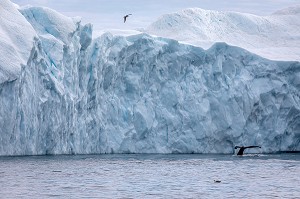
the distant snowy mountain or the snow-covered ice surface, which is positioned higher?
the distant snowy mountain

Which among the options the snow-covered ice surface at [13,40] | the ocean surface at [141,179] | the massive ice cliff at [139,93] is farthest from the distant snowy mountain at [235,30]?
the ocean surface at [141,179]

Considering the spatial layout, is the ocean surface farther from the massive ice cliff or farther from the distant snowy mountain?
the distant snowy mountain

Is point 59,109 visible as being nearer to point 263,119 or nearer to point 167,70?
point 167,70

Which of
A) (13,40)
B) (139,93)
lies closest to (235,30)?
(139,93)

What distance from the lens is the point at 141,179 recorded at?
76.1ft

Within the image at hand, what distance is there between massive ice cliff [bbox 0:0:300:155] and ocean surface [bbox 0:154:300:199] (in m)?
3.99

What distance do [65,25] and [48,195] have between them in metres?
21.3

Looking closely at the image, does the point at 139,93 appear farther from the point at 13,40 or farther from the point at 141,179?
the point at 141,179

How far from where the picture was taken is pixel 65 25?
37969 mm

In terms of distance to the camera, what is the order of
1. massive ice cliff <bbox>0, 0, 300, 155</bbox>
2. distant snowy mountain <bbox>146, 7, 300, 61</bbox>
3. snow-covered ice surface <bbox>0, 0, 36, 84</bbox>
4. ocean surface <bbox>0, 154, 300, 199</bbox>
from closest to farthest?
1. ocean surface <bbox>0, 154, 300, 199</bbox>
2. snow-covered ice surface <bbox>0, 0, 36, 84</bbox>
3. massive ice cliff <bbox>0, 0, 300, 155</bbox>
4. distant snowy mountain <bbox>146, 7, 300, 61</bbox>

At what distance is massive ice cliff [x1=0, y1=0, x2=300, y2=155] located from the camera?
1356 inches

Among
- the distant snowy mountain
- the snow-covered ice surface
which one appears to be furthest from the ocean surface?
the distant snowy mountain

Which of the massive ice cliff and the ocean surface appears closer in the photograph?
the ocean surface

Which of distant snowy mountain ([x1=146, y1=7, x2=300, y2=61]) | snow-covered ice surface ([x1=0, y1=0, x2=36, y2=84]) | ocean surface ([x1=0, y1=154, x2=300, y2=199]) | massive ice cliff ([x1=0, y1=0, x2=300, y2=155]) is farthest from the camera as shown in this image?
distant snowy mountain ([x1=146, y1=7, x2=300, y2=61])
